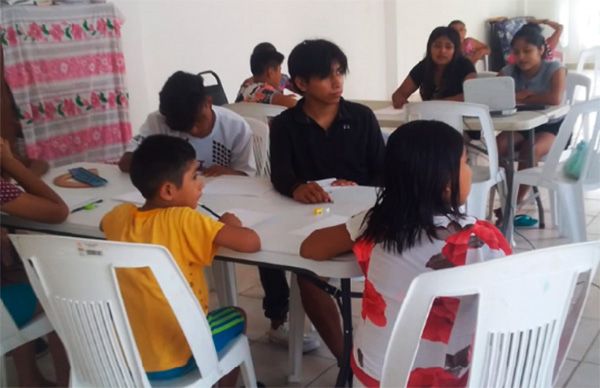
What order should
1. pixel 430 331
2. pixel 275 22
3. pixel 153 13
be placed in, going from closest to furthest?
pixel 430 331, pixel 153 13, pixel 275 22

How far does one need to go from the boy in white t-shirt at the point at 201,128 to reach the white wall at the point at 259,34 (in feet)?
6.53

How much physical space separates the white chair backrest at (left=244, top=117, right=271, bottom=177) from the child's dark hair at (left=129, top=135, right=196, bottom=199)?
1.31m

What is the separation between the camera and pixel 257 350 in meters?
2.58

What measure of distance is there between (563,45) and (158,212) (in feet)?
33.3

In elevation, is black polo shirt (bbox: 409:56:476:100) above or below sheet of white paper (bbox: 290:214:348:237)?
above

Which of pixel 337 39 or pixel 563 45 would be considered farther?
pixel 563 45

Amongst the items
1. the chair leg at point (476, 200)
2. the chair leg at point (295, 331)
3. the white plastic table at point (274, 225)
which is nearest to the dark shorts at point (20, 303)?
the white plastic table at point (274, 225)

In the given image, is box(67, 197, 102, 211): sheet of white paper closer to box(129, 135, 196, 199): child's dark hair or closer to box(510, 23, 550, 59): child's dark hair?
box(129, 135, 196, 199): child's dark hair

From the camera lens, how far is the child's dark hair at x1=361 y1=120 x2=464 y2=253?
136 cm

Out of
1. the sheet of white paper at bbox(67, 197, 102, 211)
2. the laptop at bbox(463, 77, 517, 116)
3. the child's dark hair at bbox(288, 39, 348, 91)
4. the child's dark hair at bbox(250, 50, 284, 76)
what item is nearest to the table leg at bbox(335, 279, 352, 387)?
the child's dark hair at bbox(288, 39, 348, 91)

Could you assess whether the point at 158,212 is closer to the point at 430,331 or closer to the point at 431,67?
the point at 430,331

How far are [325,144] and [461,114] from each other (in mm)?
1001

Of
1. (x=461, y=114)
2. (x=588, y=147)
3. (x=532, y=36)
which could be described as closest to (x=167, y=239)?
(x=461, y=114)

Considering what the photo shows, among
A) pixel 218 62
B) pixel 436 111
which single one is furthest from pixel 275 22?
pixel 436 111
